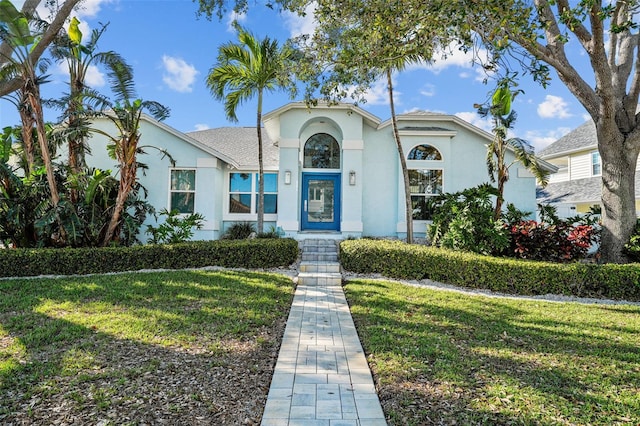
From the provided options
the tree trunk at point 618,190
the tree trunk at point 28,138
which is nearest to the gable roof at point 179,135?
the tree trunk at point 28,138

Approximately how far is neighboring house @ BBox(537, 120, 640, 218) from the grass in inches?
561

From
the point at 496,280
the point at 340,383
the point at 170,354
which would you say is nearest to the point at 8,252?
the point at 170,354

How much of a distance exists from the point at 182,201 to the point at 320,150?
599 centimetres

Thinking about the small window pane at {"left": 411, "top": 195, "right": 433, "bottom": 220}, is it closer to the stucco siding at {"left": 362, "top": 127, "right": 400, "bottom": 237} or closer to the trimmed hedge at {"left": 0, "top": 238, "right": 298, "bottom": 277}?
the stucco siding at {"left": 362, "top": 127, "right": 400, "bottom": 237}

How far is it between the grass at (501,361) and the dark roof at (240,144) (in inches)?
391

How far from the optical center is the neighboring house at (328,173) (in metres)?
13.7

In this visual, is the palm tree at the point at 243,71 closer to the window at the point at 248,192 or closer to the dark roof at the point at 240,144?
the window at the point at 248,192

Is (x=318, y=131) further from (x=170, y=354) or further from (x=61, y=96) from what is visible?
(x=170, y=354)

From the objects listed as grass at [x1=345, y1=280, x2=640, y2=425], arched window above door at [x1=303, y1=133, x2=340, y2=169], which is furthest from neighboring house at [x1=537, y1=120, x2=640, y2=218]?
grass at [x1=345, y1=280, x2=640, y2=425]

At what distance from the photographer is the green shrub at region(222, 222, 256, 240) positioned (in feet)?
46.9

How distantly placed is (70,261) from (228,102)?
6900mm

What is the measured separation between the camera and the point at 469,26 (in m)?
6.24

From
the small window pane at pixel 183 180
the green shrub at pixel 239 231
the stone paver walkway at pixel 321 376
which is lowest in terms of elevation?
the stone paver walkway at pixel 321 376

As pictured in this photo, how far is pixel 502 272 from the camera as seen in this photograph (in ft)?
29.5
